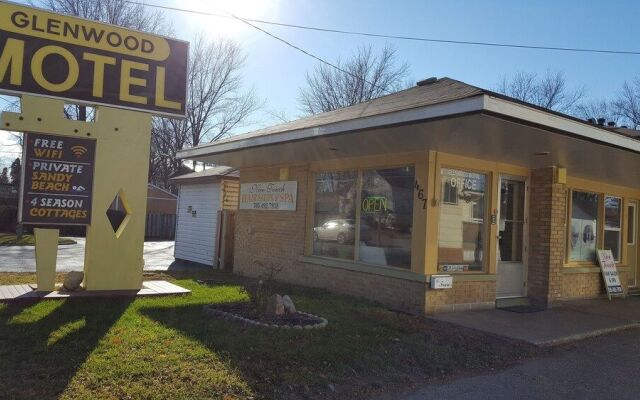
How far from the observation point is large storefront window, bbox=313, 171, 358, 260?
33.7 feet

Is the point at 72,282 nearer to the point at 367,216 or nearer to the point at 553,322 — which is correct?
the point at 367,216

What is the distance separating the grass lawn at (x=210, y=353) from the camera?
15.3ft

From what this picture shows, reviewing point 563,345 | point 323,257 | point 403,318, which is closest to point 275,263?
point 323,257

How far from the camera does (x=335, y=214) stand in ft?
34.9

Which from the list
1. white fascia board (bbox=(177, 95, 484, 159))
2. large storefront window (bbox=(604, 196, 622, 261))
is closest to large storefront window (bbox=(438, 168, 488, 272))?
white fascia board (bbox=(177, 95, 484, 159))

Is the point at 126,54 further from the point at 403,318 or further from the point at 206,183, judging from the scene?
the point at 206,183

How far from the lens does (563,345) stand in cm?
715

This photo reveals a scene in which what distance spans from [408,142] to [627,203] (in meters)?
7.83

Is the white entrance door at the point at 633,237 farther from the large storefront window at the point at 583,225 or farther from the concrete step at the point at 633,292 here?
the large storefront window at the point at 583,225

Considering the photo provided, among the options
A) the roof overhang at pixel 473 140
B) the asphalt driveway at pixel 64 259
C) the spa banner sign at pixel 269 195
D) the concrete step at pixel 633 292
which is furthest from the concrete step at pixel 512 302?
the asphalt driveway at pixel 64 259

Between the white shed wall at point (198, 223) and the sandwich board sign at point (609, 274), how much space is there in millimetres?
9795

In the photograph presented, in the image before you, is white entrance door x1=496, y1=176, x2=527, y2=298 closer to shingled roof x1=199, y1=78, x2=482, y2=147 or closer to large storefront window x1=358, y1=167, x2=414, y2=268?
large storefront window x1=358, y1=167, x2=414, y2=268

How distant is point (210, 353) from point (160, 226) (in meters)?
27.7

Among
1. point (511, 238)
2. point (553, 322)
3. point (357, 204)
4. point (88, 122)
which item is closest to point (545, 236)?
point (511, 238)
